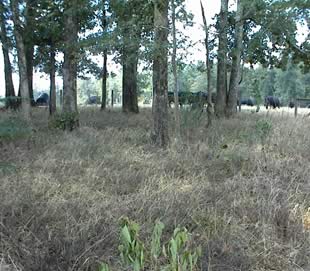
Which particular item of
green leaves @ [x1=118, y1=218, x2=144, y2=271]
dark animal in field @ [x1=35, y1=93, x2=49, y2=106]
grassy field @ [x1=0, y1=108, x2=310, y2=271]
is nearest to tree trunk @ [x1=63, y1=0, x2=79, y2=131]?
grassy field @ [x1=0, y1=108, x2=310, y2=271]

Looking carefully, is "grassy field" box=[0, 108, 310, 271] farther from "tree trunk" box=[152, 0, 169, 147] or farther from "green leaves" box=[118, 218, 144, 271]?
"green leaves" box=[118, 218, 144, 271]

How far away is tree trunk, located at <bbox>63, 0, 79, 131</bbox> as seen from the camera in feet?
30.5

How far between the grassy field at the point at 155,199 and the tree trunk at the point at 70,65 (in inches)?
83.9

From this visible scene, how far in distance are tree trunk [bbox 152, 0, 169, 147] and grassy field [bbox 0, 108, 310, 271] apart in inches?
12.8

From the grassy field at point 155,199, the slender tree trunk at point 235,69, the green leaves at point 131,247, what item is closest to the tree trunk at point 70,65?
the grassy field at point 155,199

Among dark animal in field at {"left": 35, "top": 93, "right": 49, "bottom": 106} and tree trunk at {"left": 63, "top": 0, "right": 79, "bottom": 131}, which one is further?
dark animal in field at {"left": 35, "top": 93, "right": 49, "bottom": 106}

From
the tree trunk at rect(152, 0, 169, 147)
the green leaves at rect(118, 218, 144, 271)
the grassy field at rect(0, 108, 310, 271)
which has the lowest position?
the grassy field at rect(0, 108, 310, 271)

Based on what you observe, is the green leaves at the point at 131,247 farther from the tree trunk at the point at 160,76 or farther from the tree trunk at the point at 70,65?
the tree trunk at the point at 70,65

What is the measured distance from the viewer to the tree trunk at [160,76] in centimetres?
734

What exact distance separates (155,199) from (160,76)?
11.6ft

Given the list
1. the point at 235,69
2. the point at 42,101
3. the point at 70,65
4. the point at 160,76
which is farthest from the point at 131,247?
the point at 42,101

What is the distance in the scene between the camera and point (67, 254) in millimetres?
3240

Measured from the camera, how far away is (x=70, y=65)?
9922 mm

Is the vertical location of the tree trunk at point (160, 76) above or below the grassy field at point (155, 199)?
above
